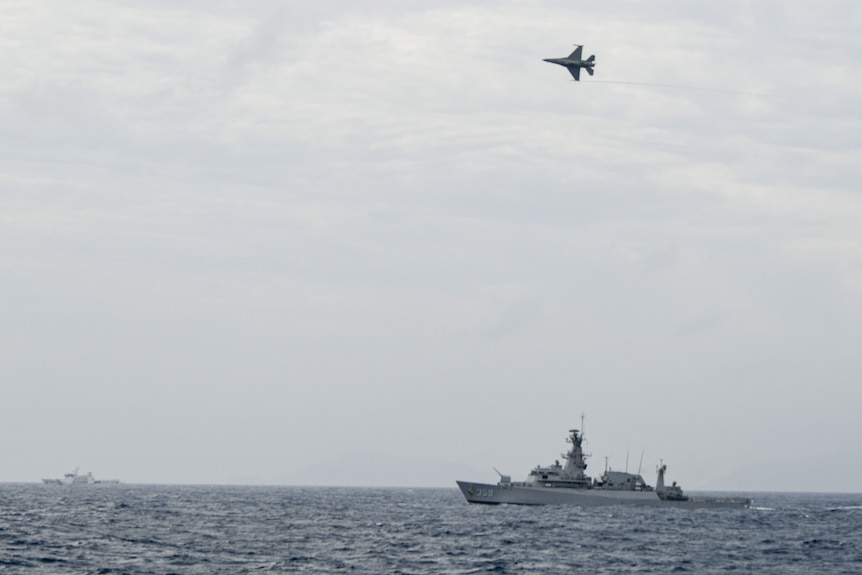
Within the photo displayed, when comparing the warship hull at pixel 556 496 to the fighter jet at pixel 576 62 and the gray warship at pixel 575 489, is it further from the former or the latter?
the fighter jet at pixel 576 62

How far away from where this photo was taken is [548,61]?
228ft

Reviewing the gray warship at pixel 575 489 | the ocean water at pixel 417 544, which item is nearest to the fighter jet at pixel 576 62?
the ocean water at pixel 417 544

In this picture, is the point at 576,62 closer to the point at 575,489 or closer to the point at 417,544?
the point at 417,544

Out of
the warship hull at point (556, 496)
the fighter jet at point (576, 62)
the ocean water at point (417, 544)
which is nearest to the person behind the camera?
the ocean water at point (417, 544)

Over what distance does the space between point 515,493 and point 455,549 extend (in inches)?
2200

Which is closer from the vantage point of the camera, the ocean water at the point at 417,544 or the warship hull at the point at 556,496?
the ocean water at the point at 417,544

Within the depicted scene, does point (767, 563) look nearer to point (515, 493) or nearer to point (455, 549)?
point (455, 549)

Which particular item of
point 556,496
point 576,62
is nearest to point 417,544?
point 576,62

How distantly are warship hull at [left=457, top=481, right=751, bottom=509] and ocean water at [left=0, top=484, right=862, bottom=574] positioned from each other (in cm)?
1127

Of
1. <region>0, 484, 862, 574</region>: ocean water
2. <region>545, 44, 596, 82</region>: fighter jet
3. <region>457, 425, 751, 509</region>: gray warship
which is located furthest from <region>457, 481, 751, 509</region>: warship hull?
<region>545, 44, 596, 82</region>: fighter jet

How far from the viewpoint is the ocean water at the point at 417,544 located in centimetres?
5750

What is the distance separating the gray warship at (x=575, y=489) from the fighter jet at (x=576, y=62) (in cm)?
6295

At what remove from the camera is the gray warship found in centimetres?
12231

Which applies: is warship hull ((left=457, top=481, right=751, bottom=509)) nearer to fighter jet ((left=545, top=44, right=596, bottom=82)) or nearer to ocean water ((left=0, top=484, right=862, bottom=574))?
ocean water ((left=0, top=484, right=862, bottom=574))
